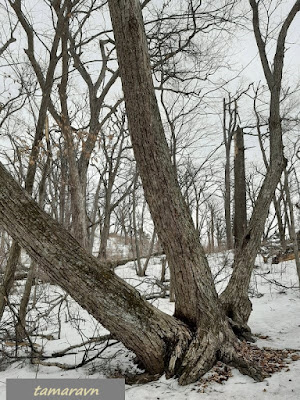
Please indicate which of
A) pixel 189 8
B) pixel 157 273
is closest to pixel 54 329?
pixel 157 273

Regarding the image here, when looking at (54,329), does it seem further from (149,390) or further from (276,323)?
(276,323)

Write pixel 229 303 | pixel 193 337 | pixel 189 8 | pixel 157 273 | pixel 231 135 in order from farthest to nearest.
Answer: pixel 231 135, pixel 157 273, pixel 189 8, pixel 229 303, pixel 193 337

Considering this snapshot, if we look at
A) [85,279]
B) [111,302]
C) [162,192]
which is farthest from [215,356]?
[162,192]

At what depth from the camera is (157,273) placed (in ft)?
28.7

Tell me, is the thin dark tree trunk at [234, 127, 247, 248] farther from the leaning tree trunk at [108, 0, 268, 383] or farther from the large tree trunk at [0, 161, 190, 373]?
the large tree trunk at [0, 161, 190, 373]

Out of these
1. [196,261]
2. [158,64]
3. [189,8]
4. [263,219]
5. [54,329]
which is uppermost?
[189,8]

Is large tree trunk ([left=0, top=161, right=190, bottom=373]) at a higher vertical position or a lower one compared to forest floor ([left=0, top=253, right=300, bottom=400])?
higher

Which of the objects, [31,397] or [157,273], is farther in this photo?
[157,273]

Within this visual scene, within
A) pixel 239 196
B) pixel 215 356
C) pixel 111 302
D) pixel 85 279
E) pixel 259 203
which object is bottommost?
pixel 215 356

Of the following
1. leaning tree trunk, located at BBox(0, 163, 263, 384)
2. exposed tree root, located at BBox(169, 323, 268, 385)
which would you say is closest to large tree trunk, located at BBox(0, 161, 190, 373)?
leaning tree trunk, located at BBox(0, 163, 263, 384)

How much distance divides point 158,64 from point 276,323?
4481 millimetres

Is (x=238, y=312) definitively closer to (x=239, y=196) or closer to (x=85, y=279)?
(x=85, y=279)

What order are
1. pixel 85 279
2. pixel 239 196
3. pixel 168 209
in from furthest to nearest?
pixel 239 196 → pixel 168 209 → pixel 85 279

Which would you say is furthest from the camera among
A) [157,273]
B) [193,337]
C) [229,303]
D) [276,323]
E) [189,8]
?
[157,273]
